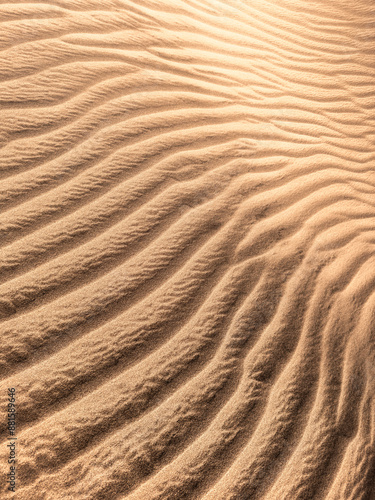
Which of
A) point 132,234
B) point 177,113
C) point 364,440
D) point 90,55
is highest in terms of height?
point 90,55

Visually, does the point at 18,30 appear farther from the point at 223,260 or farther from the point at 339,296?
the point at 339,296

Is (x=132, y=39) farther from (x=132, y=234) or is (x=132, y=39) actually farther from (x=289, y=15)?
(x=289, y=15)

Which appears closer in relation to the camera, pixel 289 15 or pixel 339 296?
pixel 339 296

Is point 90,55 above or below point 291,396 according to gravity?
above

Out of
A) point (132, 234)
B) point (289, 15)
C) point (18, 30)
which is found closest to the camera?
point (132, 234)

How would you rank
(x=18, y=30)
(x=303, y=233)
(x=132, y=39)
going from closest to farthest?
(x=303, y=233) < (x=18, y=30) < (x=132, y=39)

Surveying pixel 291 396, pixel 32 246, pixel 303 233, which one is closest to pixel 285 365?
pixel 291 396
